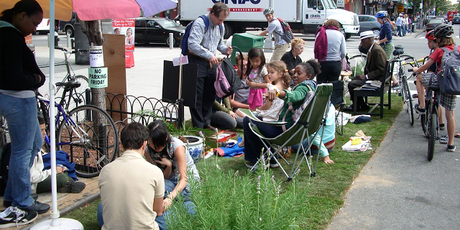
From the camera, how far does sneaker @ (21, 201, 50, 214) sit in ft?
12.0

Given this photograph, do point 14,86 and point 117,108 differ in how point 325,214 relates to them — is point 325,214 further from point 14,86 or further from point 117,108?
point 117,108

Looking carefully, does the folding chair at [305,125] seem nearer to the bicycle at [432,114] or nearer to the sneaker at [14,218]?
the bicycle at [432,114]

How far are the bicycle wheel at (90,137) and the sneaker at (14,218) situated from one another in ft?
3.47

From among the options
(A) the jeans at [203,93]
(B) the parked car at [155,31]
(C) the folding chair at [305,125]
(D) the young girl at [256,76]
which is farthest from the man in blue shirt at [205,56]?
(B) the parked car at [155,31]

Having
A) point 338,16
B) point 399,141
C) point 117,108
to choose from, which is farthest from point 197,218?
point 338,16

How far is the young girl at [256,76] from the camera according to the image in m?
6.57

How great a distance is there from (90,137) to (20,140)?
1178 millimetres

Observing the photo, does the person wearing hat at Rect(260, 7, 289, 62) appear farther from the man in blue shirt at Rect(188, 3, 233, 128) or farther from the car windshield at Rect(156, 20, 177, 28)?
the car windshield at Rect(156, 20, 177, 28)

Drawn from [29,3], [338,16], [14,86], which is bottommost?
[14,86]

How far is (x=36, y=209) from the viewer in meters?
3.71

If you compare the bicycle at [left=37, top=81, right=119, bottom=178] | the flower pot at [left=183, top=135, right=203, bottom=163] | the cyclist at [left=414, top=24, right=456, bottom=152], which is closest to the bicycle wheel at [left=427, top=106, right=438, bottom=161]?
the cyclist at [left=414, top=24, right=456, bottom=152]

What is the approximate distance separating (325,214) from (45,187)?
2699mm

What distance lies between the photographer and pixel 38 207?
12.3 feet

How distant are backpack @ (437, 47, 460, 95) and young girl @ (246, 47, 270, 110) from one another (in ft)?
7.86
